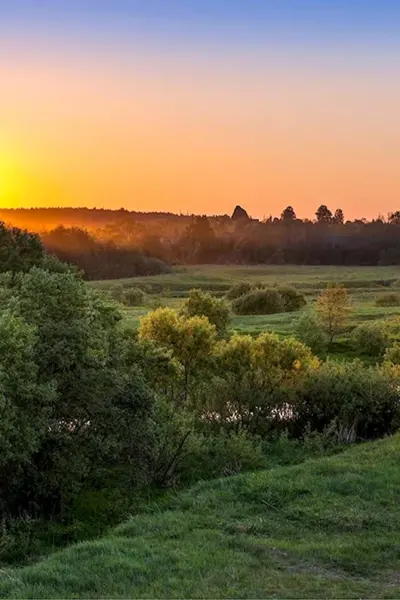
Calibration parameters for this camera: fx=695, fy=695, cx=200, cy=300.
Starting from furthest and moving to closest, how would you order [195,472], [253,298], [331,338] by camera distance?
[253,298]
[331,338]
[195,472]

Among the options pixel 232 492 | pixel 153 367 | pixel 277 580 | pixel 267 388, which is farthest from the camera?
pixel 267 388

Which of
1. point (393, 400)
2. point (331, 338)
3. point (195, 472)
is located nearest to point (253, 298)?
point (331, 338)

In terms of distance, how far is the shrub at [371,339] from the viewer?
61031mm

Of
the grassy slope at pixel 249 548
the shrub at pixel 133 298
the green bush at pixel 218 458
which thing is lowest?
the green bush at pixel 218 458

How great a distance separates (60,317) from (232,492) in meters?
7.25

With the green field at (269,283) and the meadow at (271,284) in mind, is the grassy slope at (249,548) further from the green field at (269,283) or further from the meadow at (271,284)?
the green field at (269,283)

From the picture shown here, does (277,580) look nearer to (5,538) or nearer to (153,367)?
(5,538)

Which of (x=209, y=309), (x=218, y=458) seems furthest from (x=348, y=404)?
(x=209, y=309)

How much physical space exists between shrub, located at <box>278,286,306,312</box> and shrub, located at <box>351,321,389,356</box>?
3628cm

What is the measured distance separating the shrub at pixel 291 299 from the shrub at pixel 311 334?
37.3m

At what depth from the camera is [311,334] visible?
2400 inches

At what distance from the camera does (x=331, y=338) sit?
68188 millimetres

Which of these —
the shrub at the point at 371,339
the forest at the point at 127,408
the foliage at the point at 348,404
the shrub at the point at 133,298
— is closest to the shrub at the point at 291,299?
the shrub at the point at 133,298

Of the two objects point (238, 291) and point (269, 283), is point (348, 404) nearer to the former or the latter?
point (238, 291)
